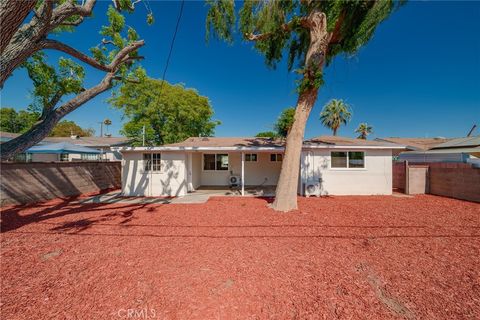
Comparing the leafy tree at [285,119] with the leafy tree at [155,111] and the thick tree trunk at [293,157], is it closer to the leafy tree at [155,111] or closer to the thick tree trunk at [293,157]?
the thick tree trunk at [293,157]

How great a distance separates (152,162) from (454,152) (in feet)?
71.6

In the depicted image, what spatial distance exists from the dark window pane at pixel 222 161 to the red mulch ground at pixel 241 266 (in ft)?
21.8

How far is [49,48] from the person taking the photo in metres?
3.95

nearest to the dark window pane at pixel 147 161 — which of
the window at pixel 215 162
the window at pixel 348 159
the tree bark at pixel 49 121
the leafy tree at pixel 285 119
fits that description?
the window at pixel 215 162

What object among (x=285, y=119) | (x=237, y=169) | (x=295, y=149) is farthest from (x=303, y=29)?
(x=237, y=169)

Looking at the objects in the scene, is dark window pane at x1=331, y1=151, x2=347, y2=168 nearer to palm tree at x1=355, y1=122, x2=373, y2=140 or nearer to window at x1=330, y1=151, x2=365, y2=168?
window at x1=330, y1=151, x2=365, y2=168

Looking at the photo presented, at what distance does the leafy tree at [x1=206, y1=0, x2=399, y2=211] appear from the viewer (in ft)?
20.5

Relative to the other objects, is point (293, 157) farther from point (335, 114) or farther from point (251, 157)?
point (335, 114)

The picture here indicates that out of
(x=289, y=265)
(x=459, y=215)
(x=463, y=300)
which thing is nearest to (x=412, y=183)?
(x=459, y=215)

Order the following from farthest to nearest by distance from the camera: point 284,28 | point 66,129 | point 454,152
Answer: point 66,129 → point 454,152 → point 284,28

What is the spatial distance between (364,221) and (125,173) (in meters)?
10.8

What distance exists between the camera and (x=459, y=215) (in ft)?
20.8

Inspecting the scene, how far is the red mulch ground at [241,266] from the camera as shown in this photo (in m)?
2.45

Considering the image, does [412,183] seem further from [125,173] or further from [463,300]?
[125,173]
